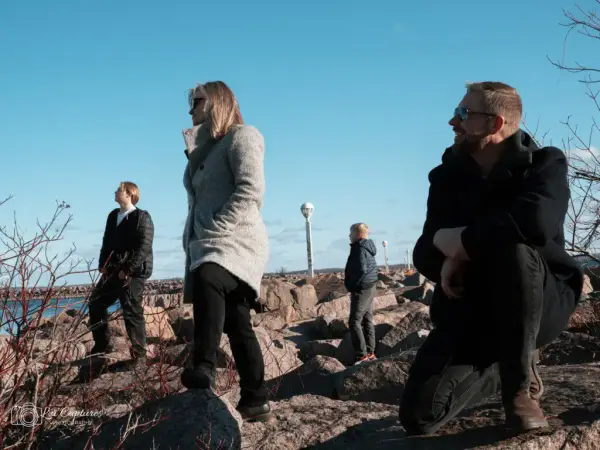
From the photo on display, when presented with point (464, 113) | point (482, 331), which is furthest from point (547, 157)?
point (482, 331)

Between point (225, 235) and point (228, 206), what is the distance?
16cm

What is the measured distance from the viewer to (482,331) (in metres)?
3.06

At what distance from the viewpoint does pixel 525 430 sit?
9.21 feet

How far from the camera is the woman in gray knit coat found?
12.0 feet

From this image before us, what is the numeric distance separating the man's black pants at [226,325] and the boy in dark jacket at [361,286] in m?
5.53

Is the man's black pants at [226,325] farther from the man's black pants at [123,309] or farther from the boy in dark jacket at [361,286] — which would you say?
the boy in dark jacket at [361,286]

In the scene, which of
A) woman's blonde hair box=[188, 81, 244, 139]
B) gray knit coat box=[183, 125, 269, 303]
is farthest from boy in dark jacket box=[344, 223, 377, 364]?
woman's blonde hair box=[188, 81, 244, 139]

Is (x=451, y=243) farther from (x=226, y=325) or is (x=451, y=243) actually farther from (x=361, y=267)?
(x=361, y=267)

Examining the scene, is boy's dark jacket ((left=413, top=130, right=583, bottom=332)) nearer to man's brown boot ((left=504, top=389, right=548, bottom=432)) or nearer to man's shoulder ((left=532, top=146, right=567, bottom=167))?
man's shoulder ((left=532, top=146, right=567, bottom=167))

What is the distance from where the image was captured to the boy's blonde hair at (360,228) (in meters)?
9.69

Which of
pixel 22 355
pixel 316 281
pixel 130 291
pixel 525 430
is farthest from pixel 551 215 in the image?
pixel 316 281

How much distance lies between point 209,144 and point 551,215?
1.92m

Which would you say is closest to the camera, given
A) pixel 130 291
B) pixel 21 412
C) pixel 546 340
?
pixel 546 340

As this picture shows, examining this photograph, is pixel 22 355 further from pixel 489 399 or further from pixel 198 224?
pixel 489 399
